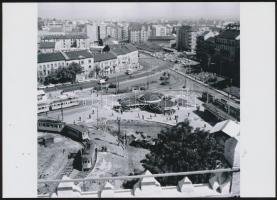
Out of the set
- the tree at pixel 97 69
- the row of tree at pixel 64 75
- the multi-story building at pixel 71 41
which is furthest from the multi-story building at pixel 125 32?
the row of tree at pixel 64 75

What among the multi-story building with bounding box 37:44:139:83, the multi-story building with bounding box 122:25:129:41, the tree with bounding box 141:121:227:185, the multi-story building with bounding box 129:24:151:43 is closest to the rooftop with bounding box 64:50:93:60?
the multi-story building with bounding box 37:44:139:83

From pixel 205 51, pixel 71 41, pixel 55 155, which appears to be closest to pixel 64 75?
pixel 71 41

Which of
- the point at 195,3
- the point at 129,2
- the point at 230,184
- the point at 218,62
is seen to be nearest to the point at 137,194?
the point at 230,184

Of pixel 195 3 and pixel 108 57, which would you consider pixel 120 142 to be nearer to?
pixel 108 57

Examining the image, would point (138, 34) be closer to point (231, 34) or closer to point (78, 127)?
point (231, 34)

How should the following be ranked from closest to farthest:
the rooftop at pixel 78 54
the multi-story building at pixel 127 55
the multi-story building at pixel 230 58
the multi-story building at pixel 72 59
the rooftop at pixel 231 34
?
the rooftop at pixel 231 34 < the multi-story building at pixel 230 58 < the multi-story building at pixel 127 55 < the multi-story building at pixel 72 59 < the rooftop at pixel 78 54

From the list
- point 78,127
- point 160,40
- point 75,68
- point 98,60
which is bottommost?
point 78,127

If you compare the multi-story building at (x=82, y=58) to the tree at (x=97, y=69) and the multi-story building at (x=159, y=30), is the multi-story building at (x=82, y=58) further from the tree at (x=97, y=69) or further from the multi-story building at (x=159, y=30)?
the multi-story building at (x=159, y=30)
